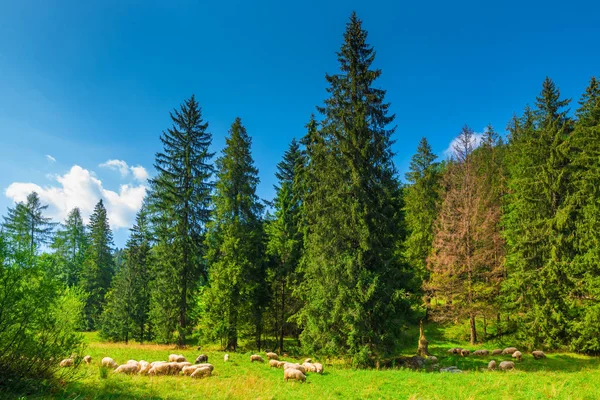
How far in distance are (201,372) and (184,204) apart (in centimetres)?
1464

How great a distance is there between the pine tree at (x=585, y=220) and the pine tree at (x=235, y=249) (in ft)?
72.0

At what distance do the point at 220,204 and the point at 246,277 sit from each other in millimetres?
6002

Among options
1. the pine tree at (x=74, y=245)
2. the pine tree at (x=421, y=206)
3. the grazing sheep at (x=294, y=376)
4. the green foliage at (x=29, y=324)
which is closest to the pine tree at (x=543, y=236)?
the pine tree at (x=421, y=206)

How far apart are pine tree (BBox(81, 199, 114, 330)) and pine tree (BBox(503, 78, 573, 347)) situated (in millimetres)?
50158

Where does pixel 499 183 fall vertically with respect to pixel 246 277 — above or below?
above

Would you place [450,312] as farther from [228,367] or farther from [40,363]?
[40,363]

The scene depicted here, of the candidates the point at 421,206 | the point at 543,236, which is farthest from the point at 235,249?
the point at 543,236

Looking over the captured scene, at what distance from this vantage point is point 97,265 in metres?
45.3

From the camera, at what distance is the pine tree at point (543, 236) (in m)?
20.4

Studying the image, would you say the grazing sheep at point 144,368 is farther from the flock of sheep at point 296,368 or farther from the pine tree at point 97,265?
the pine tree at point 97,265

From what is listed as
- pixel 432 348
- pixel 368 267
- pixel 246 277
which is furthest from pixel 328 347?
pixel 432 348

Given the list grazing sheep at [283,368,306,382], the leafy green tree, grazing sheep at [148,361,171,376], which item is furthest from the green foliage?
the leafy green tree

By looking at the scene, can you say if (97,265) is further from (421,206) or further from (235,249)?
(421,206)

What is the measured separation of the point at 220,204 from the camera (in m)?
22.8
